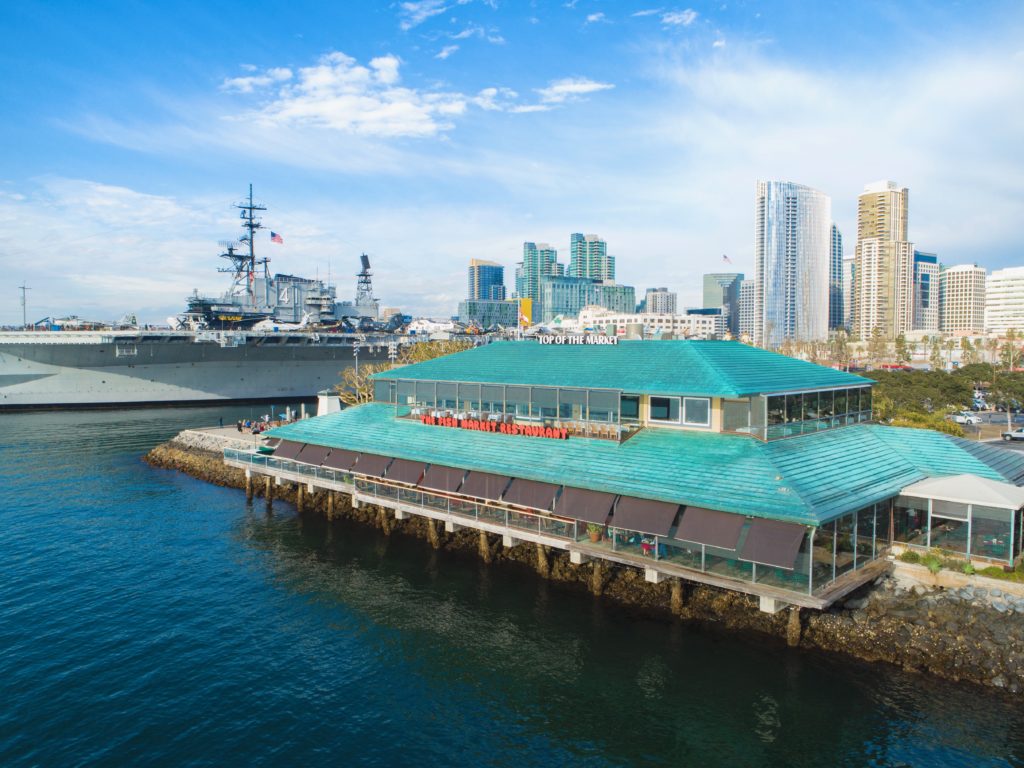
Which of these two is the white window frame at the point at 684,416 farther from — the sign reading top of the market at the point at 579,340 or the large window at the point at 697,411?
the sign reading top of the market at the point at 579,340

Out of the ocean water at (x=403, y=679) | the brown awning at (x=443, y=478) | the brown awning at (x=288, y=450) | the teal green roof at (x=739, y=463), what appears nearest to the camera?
the ocean water at (x=403, y=679)

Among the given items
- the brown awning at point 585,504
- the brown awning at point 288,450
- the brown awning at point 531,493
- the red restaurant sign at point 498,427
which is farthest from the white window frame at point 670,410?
the brown awning at point 288,450

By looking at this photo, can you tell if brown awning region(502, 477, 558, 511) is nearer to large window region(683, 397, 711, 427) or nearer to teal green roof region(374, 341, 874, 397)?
teal green roof region(374, 341, 874, 397)

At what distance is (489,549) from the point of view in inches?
1433

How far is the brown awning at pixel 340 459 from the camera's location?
41.7 metres

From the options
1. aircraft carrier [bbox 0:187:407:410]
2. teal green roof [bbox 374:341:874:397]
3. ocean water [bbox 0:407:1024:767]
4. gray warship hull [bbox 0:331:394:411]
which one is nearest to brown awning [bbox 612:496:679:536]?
ocean water [bbox 0:407:1024:767]

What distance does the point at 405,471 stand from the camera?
37906 mm

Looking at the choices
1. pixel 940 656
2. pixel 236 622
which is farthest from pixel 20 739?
pixel 940 656

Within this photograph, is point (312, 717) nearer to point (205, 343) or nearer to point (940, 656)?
point (940, 656)

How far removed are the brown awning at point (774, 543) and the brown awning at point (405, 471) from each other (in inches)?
763

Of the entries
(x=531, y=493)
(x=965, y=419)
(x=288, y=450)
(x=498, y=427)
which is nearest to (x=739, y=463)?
(x=531, y=493)

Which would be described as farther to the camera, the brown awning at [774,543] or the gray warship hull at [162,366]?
the gray warship hull at [162,366]

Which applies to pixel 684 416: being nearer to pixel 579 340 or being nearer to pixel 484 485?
pixel 484 485

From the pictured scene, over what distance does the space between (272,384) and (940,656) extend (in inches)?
4136
